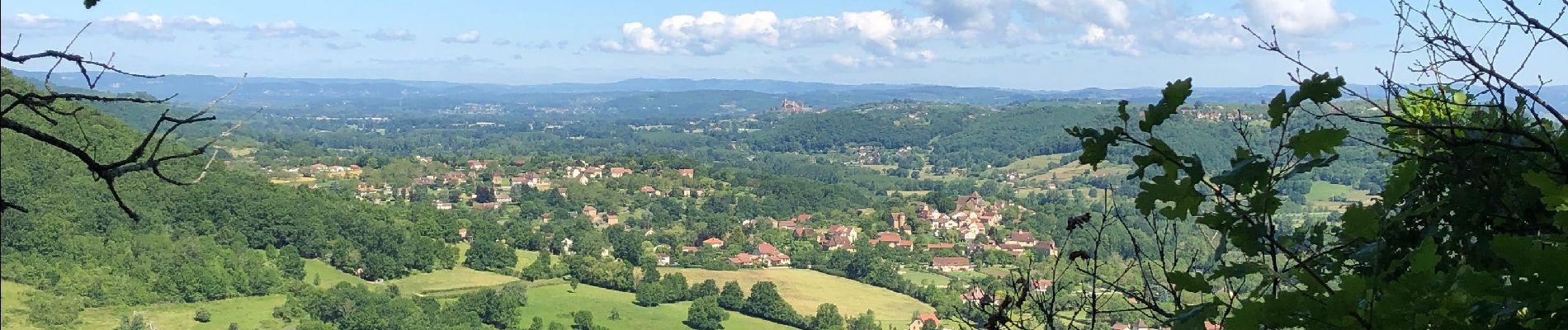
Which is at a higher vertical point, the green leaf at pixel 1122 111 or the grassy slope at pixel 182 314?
the green leaf at pixel 1122 111

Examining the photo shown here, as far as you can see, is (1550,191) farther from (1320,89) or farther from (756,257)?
(756,257)

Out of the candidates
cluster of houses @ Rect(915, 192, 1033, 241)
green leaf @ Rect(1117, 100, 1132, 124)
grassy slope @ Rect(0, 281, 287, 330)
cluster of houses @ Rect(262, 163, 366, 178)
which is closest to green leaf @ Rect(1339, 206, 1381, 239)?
green leaf @ Rect(1117, 100, 1132, 124)

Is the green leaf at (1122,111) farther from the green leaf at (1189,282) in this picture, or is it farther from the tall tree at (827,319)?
the tall tree at (827,319)

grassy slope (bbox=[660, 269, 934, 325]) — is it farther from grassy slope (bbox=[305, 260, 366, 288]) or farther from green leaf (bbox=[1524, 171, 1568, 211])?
green leaf (bbox=[1524, 171, 1568, 211])

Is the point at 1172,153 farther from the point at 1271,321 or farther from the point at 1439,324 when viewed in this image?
the point at 1439,324

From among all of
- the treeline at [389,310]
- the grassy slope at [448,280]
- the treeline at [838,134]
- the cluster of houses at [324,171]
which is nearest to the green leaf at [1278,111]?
the treeline at [389,310]

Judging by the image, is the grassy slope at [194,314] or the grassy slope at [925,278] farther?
the grassy slope at [925,278]
